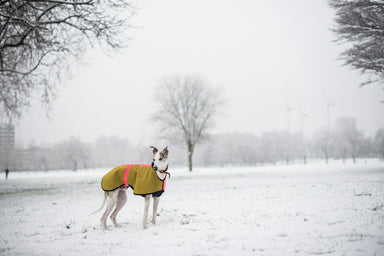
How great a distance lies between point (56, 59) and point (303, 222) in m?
11.6

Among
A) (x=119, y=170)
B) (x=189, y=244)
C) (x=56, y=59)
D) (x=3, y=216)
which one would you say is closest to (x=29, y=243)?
(x=119, y=170)

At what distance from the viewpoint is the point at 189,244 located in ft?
14.6

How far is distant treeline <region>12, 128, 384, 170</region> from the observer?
6034cm

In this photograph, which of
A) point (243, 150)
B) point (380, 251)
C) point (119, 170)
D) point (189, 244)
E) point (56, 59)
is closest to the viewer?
point (380, 251)

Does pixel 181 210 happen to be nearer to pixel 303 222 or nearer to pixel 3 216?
pixel 303 222

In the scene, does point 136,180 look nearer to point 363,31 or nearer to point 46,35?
point 46,35

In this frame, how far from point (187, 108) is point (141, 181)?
86.5 feet

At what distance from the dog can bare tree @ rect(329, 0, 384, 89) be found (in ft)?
39.6

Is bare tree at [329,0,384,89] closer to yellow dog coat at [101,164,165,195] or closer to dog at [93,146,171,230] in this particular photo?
dog at [93,146,171,230]

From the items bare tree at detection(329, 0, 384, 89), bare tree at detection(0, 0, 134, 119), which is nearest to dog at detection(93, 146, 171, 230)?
bare tree at detection(0, 0, 134, 119)

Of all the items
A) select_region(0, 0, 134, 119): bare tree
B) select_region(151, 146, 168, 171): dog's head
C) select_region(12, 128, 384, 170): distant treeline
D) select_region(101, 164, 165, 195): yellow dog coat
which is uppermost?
select_region(0, 0, 134, 119): bare tree

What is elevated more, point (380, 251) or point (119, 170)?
point (119, 170)

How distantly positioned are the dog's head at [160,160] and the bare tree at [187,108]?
25.0 metres

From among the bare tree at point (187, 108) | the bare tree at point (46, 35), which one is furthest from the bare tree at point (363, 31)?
the bare tree at point (187, 108)
